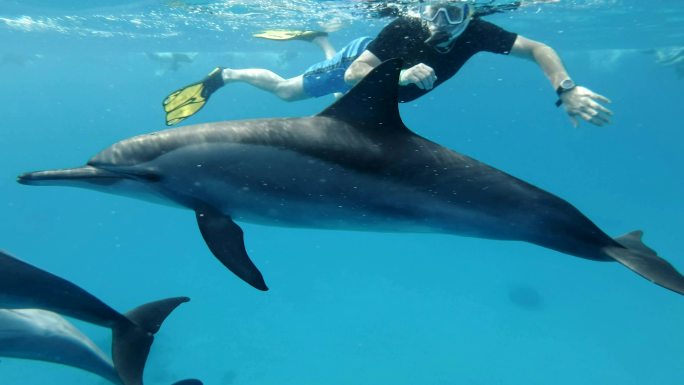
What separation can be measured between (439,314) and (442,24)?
A: 12.8m

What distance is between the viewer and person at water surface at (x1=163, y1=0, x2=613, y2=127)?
16.0 ft

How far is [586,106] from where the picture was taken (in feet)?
15.8

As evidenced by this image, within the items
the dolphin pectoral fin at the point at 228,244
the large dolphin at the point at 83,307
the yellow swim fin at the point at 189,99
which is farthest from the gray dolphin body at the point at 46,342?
the yellow swim fin at the point at 189,99

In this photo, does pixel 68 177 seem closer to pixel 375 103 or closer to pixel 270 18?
pixel 375 103

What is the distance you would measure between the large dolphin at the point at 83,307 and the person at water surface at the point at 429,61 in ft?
12.2

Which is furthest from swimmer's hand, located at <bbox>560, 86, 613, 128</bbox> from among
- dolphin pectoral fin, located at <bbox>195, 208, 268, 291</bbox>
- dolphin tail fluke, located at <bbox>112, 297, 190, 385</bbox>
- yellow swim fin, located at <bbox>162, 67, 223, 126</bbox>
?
yellow swim fin, located at <bbox>162, 67, 223, 126</bbox>

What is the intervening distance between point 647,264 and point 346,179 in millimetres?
2460

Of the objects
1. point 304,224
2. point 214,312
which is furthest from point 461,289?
point 304,224

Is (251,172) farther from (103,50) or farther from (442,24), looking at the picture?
(103,50)

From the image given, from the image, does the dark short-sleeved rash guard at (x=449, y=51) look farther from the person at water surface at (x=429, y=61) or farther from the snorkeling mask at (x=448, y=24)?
the snorkeling mask at (x=448, y=24)

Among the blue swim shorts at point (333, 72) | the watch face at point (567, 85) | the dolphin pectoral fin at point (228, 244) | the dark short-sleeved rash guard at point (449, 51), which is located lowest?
the dolphin pectoral fin at point (228, 244)

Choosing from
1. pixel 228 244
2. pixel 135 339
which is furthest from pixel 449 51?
pixel 135 339

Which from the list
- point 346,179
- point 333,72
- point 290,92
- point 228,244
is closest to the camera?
point 346,179

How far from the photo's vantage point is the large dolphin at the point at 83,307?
15.1 ft
